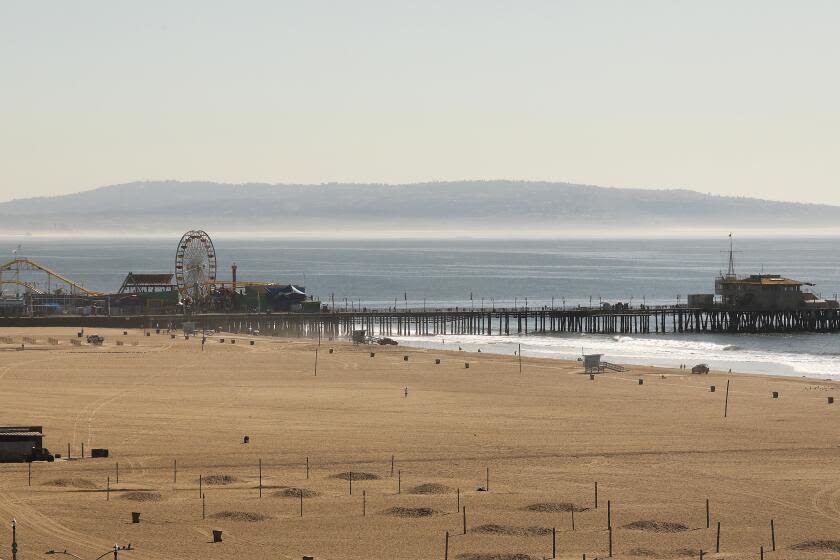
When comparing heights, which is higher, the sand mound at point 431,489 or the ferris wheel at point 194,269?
the ferris wheel at point 194,269

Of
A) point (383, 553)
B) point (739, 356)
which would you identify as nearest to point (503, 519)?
point (383, 553)

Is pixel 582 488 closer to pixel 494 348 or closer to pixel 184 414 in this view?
pixel 184 414

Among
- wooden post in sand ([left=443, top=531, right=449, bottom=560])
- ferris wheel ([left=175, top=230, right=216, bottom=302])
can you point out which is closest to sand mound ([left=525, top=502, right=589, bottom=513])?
wooden post in sand ([left=443, top=531, right=449, bottom=560])

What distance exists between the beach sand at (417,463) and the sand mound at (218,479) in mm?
121

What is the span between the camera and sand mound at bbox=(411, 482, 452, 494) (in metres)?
41.6

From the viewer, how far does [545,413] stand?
58.8m

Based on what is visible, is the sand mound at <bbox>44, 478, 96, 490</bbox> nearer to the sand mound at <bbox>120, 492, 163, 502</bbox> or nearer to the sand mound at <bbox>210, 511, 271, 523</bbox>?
the sand mound at <bbox>120, 492, 163, 502</bbox>

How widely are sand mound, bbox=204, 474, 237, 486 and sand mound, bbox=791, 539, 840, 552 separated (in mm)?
17092

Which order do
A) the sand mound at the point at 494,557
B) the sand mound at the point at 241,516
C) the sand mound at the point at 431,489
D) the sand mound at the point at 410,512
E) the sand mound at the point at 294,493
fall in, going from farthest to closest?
the sand mound at the point at 431,489 → the sand mound at the point at 294,493 → the sand mound at the point at 410,512 → the sand mound at the point at 241,516 → the sand mound at the point at 494,557

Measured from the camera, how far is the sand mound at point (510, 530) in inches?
1458

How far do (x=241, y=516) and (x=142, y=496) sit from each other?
3.74 meters

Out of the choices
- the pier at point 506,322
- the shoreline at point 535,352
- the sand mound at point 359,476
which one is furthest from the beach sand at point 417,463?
the pier at point 506,322

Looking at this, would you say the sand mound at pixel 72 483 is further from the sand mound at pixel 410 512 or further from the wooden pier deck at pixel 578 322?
the wooden pier deck at pixel 578 322

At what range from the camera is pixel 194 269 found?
123 m
